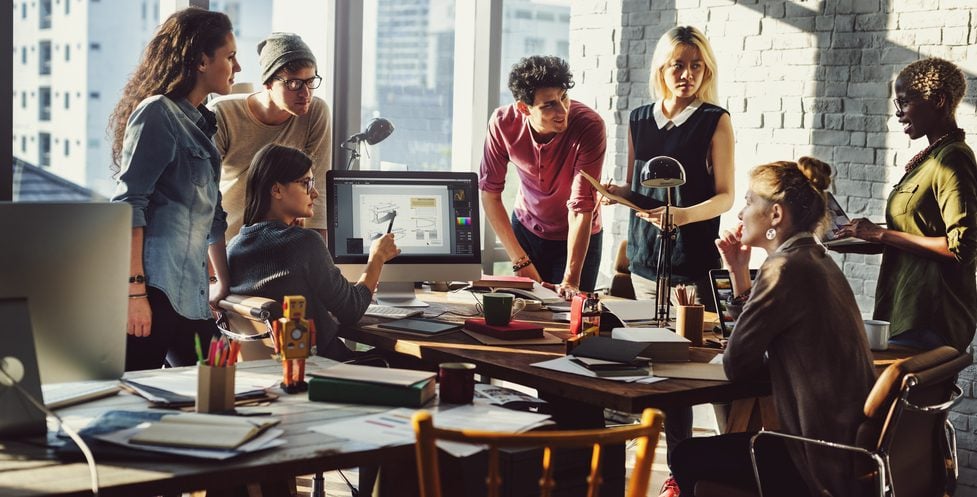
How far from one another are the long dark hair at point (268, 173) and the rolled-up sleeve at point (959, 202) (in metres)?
1.98

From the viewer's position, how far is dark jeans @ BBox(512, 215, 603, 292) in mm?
4078

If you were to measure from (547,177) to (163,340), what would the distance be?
5.87 feet

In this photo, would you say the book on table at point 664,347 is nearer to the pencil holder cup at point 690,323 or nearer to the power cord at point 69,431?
the pencil holder cup at point 690,323

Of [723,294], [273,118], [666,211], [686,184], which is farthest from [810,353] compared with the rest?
[273,118]

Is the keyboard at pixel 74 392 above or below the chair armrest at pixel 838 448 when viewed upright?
above

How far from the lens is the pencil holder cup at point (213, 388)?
1.89 m

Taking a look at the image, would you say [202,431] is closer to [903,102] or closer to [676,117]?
[903,102]

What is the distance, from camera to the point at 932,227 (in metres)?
3.22

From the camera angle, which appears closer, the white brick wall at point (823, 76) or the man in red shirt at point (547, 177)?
the man in red shirt at point (547, 177)

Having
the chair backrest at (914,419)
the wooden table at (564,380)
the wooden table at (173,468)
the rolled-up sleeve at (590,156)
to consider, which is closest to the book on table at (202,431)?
the wooden table at (173,468)

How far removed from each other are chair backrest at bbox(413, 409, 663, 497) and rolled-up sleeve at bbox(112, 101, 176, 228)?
1386 mm

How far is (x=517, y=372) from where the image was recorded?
2434 mm

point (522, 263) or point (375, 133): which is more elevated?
point (375, 133)

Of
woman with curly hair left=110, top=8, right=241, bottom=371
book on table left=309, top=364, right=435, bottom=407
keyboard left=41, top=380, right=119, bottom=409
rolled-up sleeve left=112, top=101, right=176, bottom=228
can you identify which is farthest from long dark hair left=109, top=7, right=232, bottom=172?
book on table left=309, top=364, right=435, bottom=407
